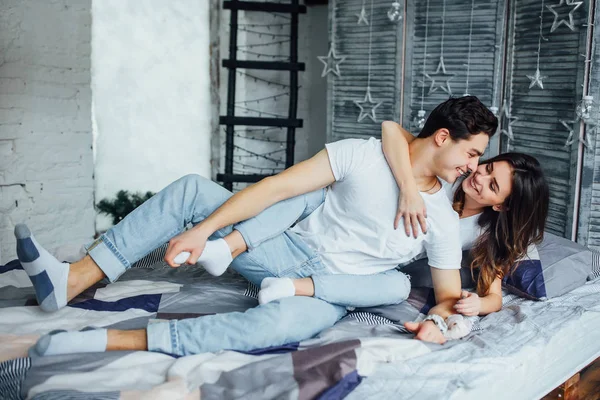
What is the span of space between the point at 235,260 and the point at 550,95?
1797mm

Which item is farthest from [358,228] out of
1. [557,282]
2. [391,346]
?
[557,282]

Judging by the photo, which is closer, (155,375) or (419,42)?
(155,375)

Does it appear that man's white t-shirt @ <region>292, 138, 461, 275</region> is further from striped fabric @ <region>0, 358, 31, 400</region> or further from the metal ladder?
the metal ladder

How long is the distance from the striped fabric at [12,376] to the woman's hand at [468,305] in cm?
113

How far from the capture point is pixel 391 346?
5.01ft

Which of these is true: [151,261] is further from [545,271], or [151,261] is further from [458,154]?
[545,271]

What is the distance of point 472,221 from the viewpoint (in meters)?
2.16

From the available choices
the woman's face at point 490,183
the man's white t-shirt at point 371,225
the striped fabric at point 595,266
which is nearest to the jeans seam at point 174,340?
the man's white t-shirt at point 371,225

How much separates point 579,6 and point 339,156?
153 cm

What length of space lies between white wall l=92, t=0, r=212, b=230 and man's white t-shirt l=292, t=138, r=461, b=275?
2567mm

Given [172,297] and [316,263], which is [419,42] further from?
[172,297]

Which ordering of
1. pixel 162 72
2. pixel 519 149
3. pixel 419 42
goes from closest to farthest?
pixel 519 149 < pixel 419 42 < pixel 162 72

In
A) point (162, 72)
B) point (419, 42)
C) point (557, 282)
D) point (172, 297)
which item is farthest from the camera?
point (162, 72)

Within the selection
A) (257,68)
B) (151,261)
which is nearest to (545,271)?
(151,261)
